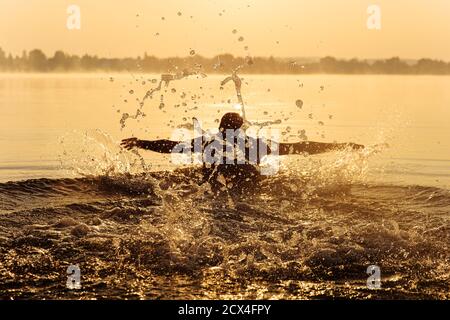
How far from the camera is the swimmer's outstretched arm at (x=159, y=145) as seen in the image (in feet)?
46.8

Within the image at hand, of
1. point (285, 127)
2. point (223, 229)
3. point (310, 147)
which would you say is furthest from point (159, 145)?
point (285, 127)

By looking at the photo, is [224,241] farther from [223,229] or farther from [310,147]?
[310,147]

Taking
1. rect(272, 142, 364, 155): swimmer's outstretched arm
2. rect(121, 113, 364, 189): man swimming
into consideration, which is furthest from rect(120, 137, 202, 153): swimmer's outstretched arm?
rect(272, 142, 364, 155): swimmer's outstretched arm

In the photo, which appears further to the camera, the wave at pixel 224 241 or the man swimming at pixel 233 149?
the man swimming at pixel 233 149

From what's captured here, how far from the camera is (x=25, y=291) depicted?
27.5ft

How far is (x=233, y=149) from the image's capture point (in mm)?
15172


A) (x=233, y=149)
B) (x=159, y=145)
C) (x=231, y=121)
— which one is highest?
(x=231, y=121)

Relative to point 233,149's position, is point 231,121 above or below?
above

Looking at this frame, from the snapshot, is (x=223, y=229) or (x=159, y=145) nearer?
(x=223, y=229)

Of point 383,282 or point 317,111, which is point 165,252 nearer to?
point 383,282

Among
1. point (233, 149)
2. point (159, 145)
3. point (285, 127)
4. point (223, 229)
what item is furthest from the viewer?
point (285, 127)

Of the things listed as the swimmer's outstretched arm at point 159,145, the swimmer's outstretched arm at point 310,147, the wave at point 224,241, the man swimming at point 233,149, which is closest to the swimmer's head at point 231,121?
the man swimming at point 233,149

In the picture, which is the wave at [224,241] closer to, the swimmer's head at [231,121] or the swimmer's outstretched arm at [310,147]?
the swimmer's outstretched arm at [310,147]

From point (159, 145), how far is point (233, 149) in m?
1.68
